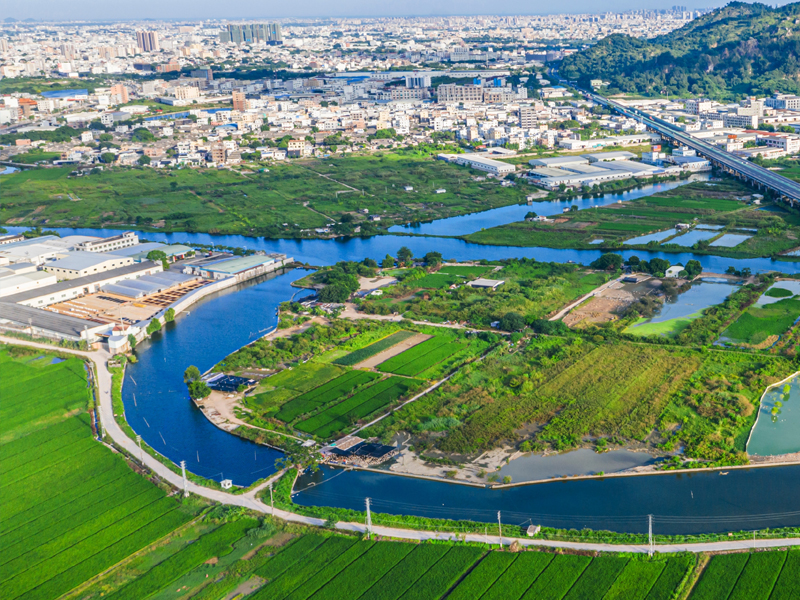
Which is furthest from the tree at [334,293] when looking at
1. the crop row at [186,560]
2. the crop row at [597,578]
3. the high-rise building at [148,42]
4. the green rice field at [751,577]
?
the high-rise building at [148,42]

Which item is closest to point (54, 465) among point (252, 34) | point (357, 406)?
point (357, 406)

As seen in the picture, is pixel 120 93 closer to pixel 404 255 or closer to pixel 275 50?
pixel 275 50

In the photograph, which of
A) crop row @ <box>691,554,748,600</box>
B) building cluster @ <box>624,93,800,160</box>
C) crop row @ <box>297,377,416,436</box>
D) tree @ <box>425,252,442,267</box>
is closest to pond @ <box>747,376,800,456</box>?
crop row @ <box>691,554,748,600</box>

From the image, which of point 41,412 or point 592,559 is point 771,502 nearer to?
point 592,559

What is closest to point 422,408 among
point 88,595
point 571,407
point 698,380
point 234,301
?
point 571,407

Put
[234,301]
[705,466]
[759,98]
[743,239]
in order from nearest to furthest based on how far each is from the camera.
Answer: [705,466] → [234,301] → [743,239] → [759,98]

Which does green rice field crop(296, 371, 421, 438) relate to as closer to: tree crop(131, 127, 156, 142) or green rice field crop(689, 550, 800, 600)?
green rice field crop(689, 550, 800, 600)
